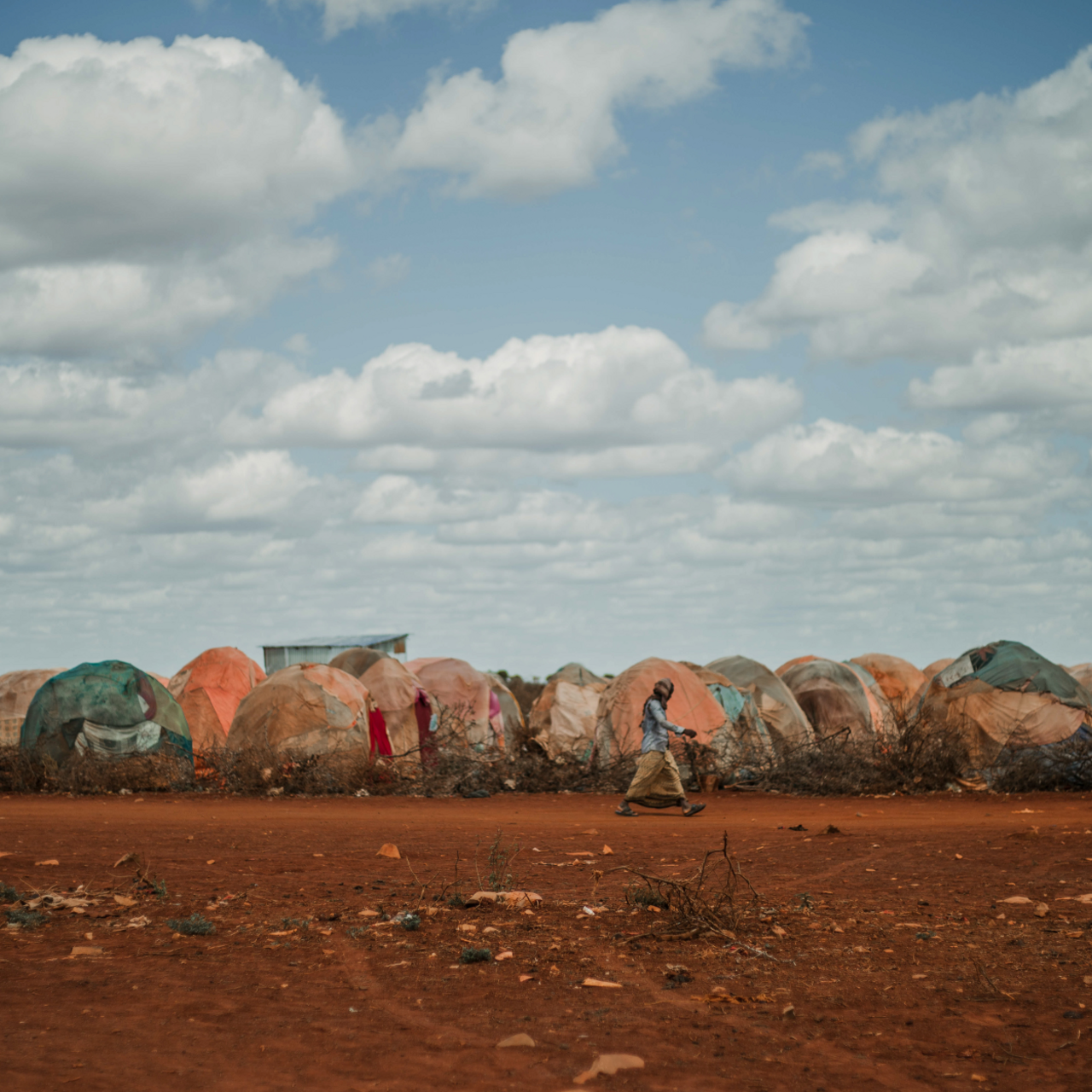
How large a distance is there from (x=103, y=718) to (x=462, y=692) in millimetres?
7371

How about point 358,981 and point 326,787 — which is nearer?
point 358,981

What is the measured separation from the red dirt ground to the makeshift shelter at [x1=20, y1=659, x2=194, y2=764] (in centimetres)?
914

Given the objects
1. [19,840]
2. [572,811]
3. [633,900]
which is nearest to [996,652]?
[572,811]

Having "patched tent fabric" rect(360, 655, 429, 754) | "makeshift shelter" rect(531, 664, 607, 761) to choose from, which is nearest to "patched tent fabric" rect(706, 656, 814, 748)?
"makeshift shelter" rect(531, 664, 607, 761)

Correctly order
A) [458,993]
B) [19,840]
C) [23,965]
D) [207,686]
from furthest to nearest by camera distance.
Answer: [207,686] → [19,840] → [23,965] → [458,993]

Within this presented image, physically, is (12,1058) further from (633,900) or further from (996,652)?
(996,652)

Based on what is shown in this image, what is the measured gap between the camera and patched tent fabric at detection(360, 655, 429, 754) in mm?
20875

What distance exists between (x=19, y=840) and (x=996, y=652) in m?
15.3

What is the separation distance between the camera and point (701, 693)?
2041 cm

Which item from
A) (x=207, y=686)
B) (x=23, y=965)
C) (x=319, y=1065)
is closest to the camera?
(x=319, y=1065)

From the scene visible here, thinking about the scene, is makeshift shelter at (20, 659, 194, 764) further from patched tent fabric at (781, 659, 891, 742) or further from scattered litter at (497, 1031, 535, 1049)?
scattered litter at (497, 1031, 535, 1049)

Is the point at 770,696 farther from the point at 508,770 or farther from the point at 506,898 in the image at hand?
the point at 506,898

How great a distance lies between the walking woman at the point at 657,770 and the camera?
552 inches

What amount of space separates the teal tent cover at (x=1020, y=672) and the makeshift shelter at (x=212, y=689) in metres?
15.4
